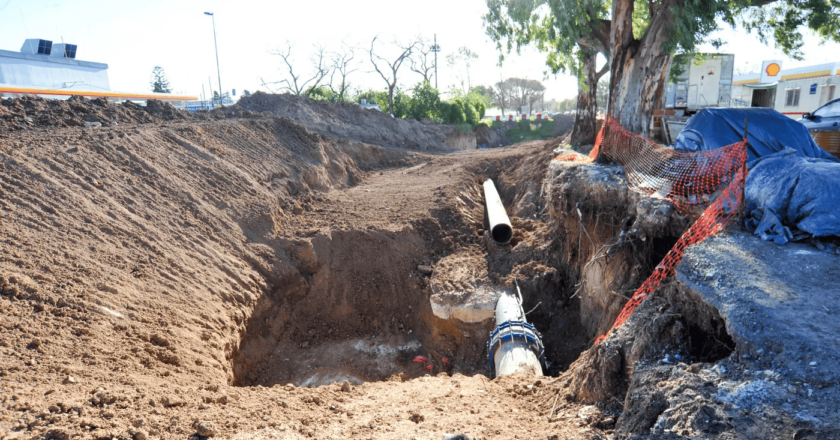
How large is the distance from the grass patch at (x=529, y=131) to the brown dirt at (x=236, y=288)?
20847 millimetres

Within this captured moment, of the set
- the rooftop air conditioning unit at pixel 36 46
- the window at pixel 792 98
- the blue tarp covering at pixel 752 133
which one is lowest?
the blue tarp covering at pixel 752 133

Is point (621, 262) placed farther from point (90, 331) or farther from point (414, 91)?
point (414, 91)

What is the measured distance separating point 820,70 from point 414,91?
19879 mm

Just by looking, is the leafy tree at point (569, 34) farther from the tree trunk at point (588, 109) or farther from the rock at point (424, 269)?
the rock at point (424, 269)

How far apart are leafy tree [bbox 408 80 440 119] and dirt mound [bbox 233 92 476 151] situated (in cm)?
222

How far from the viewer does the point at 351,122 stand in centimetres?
2034

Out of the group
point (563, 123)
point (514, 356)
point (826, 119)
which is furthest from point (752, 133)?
point (563, 123)

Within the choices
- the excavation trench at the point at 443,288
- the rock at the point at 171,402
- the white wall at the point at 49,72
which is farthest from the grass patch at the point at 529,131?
the rock at the point at 171,402

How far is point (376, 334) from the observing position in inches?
320

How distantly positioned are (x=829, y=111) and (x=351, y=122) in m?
16.2

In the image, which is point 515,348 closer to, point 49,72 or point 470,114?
point 470,114

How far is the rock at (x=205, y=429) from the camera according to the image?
3.59 meters

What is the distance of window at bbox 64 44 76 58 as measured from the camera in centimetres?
3127

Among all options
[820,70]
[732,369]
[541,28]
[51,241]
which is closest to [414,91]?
[541,28]
